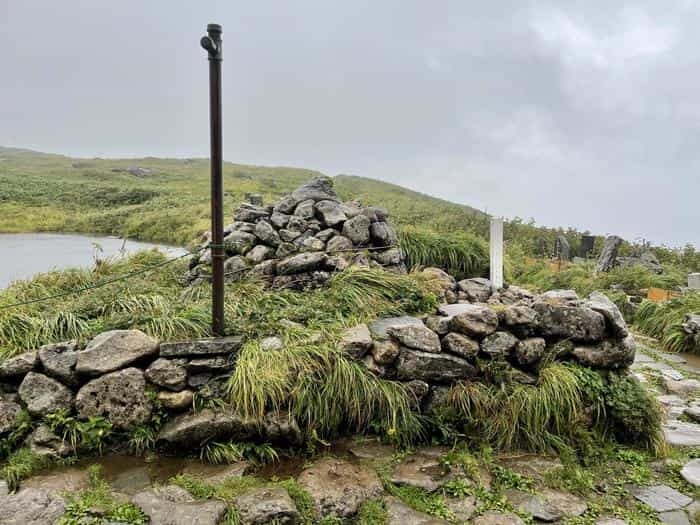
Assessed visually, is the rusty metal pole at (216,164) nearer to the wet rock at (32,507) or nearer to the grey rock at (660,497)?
the wet rock at (32,507)

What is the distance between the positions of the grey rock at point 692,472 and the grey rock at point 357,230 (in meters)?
3.81

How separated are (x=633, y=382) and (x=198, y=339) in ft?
12.2

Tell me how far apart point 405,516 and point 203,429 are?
1.50 m

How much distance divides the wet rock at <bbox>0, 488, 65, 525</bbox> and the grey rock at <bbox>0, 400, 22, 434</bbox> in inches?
26.1

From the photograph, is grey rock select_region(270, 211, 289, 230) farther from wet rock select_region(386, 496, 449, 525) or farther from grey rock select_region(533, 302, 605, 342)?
wet rock select_region(386, 496, 449, 525)

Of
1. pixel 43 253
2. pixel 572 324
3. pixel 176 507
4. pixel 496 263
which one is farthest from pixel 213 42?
pixel 43 253

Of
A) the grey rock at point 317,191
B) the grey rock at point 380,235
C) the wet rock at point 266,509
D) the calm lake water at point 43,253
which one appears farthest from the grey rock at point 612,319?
the calm lake water at point 43,253

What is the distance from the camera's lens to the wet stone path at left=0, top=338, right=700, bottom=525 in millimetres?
2500

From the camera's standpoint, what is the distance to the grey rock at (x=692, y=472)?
10.4 feet

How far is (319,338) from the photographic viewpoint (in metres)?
3.64

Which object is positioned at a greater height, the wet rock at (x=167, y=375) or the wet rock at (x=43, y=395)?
the wet rock at (x=167, y=375)

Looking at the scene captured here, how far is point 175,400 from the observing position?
3.29 meters

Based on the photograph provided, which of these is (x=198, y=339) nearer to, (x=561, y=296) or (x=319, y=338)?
(x=319, y=338)

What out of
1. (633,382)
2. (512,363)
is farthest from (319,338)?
(633,382)
